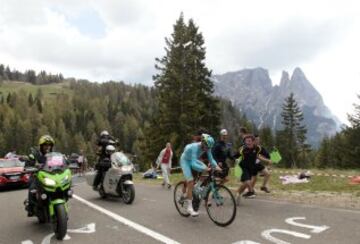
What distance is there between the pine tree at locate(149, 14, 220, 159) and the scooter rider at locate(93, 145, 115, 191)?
78.8 feet

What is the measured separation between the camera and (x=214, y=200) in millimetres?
9648

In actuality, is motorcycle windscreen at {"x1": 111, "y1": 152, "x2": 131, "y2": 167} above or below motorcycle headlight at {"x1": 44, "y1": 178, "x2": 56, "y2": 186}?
above

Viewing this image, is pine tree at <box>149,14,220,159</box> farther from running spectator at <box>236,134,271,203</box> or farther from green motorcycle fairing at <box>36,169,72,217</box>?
green motorcycle fairing at <box>36,169,72,217</box>

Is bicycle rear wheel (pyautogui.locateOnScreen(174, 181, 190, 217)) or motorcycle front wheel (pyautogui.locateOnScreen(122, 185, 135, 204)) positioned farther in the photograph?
motorcycle front wheel (pyautogui.locateOnScreen(122, 185, 135, 204))

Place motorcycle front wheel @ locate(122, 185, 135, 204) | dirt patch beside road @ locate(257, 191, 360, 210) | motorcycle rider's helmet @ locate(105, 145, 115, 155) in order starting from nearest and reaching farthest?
dirt patch beside road @ locate(257, 191, 360, 210) < motorcycle front wheel @ locate(122, 185, 135, 204) < motorcycle rider's helmet @ locate(105, 145, 115, 155)

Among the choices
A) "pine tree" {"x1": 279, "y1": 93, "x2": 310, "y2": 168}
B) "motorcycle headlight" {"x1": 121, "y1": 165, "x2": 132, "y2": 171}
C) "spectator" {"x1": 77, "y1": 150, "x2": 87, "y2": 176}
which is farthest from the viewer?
"pine tree" {"x1": 279, "y1": 93, "x2": 310, "y2": 168}

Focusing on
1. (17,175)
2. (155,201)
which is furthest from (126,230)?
(17,175)

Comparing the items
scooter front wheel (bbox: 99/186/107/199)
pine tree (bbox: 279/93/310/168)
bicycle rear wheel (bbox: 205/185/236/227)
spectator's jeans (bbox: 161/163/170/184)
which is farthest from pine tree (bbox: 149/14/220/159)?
pine tree (bbox: 279/93/310/168)

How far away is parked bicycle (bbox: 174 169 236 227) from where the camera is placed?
30.3ft

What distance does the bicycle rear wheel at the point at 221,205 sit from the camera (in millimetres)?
9203

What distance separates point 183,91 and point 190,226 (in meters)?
32.7

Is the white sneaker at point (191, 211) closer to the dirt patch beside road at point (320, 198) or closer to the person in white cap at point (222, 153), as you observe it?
the person in white cap at point (222, 153)

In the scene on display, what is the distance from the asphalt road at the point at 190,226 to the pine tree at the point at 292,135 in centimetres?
6336

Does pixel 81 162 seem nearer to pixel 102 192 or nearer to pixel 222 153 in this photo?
pixel 102 192
